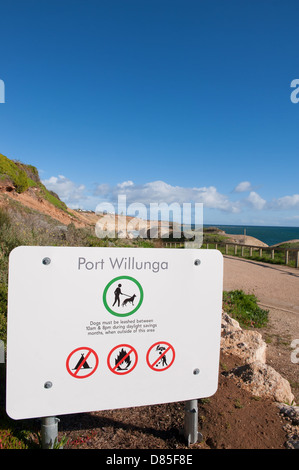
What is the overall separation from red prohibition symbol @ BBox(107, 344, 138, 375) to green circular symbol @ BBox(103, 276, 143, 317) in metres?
0.23

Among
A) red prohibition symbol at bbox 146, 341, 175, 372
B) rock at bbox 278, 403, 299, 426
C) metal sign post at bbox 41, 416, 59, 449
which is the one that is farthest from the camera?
rock at bbox 278, 403, 299, 426

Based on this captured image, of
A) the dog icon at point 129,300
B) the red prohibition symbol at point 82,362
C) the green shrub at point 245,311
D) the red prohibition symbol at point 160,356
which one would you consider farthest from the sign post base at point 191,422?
the green shrub at point 245,311

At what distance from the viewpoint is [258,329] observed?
22.5ft

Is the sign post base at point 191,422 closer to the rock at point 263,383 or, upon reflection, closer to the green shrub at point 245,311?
the rock at point 263,383

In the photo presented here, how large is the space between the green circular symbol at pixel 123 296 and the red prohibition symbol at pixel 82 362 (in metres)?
0.30

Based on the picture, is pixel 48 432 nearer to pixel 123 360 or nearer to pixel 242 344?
pixel 123 360

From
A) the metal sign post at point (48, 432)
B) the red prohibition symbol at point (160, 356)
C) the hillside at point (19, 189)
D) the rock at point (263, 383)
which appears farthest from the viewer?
the hillside at point (19, 189)

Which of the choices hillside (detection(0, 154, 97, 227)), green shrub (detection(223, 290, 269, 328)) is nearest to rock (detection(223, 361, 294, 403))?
green shrub (detection(223, 290, 269, 328))

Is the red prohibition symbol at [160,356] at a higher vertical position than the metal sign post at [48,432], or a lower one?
higher

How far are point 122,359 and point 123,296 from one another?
0.42 metres

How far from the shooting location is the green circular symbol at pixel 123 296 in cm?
208

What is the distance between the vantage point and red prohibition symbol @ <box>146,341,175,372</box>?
217 centimetres

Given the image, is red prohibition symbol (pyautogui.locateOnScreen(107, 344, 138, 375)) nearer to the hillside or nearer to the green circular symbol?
the green circular symbol
